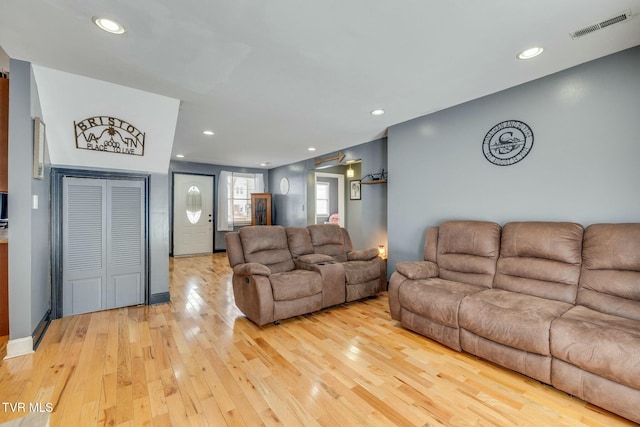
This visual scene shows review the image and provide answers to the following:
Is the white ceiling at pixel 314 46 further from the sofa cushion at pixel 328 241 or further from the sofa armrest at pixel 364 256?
the sofa armrest at pixel 364 256

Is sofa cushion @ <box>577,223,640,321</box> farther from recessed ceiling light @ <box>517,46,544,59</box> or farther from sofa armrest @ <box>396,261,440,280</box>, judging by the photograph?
recessed ceiling light @ <box>517,46,544,59</box>

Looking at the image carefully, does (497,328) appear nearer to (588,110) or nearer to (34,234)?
(588,110)

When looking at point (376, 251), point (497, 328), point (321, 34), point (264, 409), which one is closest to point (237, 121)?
point (321, 34)

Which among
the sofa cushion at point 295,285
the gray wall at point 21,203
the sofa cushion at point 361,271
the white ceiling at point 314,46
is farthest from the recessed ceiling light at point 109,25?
the sofa cushion at point 361,271

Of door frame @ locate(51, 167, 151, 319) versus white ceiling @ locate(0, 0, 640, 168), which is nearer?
white ceiling @ locate(0, 0, 640, 168)

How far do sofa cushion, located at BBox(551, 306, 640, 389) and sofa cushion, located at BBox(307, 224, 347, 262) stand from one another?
2523 mm

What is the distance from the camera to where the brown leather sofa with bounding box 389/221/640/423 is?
65.3 inches

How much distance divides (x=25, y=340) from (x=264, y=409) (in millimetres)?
2162

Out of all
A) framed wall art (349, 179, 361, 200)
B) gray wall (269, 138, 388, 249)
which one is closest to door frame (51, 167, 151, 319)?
gray wall (269, 138, 388, 249)

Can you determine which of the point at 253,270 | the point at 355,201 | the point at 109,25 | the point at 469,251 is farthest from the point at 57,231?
the point at 355,201

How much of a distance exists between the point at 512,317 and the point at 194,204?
698 cm

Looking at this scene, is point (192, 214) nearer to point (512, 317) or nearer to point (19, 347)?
point (19, 347)

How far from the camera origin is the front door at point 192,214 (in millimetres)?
6926

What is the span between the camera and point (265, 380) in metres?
1.98
